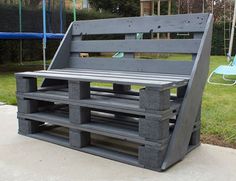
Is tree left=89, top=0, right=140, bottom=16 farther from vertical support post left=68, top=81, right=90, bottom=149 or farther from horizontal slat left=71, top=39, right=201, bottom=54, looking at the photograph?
vertical support post left=68, top=81, right=90, bottom=149

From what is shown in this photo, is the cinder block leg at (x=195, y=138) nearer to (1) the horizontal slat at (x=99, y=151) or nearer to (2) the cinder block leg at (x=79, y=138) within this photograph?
(1) the horizontal slat at (x=99, y=151)

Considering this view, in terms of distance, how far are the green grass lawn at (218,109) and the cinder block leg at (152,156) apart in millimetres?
963

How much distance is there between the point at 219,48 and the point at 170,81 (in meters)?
15.9

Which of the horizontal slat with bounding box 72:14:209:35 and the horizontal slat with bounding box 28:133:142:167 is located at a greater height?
the horizontal slat with bounding box 72:14:209:35

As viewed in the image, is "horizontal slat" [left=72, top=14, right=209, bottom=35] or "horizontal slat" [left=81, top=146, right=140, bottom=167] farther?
"horizontal slat" [left=72, top=14, right=209, bottom=35]

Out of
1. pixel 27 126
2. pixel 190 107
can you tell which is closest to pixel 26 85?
pixel 27 126

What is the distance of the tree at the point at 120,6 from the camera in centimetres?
2005

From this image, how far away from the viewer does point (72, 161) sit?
2658 mm

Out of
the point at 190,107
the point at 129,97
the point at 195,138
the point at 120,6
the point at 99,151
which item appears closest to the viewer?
the point at 190,107

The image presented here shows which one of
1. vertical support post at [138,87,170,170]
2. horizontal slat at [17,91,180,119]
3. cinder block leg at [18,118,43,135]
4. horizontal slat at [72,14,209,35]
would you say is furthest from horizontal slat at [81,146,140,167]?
horizontal slat at [72,14,209,35]

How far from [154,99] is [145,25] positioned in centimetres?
110

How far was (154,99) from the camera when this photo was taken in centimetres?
236

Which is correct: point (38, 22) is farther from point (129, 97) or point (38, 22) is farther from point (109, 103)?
point (109, 103)

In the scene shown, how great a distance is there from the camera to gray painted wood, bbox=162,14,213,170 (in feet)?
8.21
